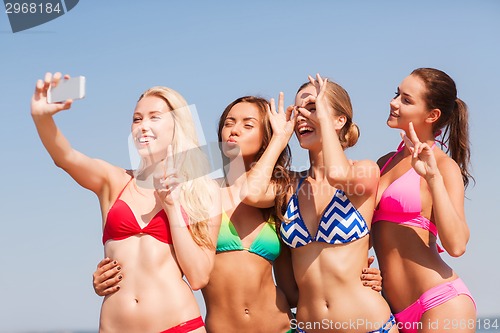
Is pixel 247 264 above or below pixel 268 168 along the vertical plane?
below

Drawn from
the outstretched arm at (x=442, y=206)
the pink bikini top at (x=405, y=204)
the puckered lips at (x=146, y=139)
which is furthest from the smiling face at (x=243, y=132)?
the outstretched arm at (x=442, y=206)

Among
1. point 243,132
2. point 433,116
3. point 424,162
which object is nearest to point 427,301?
point 424,162

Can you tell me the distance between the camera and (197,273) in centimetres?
626

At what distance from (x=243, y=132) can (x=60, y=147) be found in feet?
7.23

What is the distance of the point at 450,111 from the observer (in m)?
7.30

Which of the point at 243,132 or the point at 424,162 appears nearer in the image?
the point at 424,162

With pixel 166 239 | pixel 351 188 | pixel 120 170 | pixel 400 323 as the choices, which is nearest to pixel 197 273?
pixel 166 239

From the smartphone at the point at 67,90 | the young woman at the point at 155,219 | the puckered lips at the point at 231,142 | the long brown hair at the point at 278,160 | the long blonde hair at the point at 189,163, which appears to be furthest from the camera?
the puckered lips at the point at 231,142

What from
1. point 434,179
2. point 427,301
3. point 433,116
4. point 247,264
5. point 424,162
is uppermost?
point 433,116

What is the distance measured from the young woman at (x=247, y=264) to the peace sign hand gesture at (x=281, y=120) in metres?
0.15

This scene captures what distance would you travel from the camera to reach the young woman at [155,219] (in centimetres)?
614

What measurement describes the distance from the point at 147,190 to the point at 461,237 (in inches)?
113

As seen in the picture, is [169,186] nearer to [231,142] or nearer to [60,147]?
[60,147]

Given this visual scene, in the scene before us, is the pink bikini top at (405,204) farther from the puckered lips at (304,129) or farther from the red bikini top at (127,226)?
the red bikini top at (127,226)
